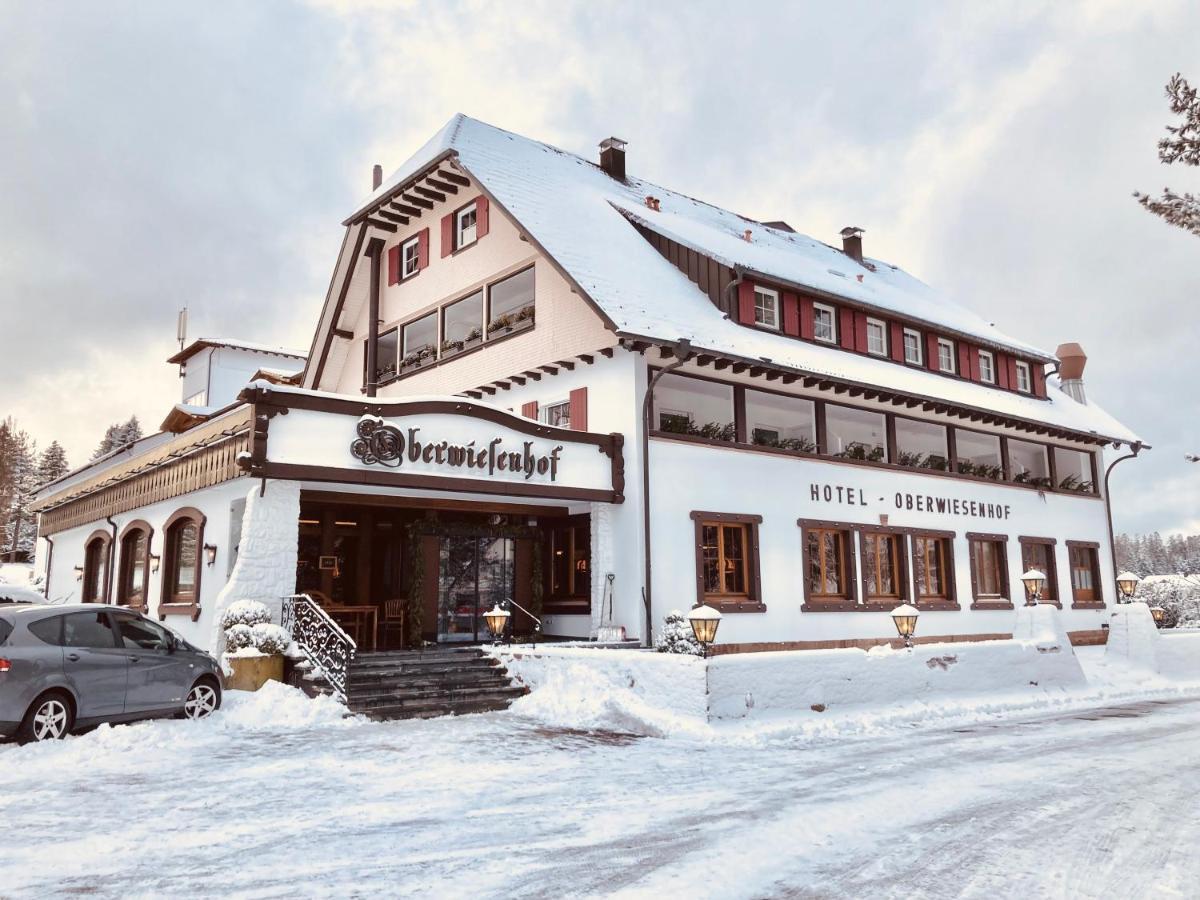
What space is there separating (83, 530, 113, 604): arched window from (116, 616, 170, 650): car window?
42.0 feet

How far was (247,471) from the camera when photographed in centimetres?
1445

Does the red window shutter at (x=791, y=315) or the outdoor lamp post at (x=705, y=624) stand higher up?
the red window shutter at (x=791, y=315)

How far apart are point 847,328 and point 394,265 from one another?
1239cm

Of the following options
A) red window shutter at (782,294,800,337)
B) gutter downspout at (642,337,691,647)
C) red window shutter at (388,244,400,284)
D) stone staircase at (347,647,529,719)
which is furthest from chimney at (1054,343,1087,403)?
stone staircase at (347,647,529,719)

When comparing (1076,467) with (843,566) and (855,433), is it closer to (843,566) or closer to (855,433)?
(855,433)

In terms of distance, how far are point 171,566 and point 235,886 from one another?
48.7 ft

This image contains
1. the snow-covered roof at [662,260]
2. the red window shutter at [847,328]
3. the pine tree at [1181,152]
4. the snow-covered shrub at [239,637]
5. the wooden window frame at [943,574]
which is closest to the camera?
the pine tree at [1181,152]

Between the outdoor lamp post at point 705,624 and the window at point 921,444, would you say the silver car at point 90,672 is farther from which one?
the window at point 921,444

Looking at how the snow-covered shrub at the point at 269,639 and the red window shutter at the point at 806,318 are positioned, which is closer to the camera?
the snow-covered shrub at the point at 269,639

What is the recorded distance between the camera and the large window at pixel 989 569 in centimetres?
2544

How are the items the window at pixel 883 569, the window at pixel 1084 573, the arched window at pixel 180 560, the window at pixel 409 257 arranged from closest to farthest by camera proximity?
the arched window at pixel 180 560 < the window at pixel 883 569 < the window at pixel 409 257 < the window at pixel 1084 573

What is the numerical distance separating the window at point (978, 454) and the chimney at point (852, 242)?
8424 mm

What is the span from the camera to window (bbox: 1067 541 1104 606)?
28656 mm

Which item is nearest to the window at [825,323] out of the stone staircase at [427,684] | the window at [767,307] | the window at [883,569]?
the window at [767,307]
